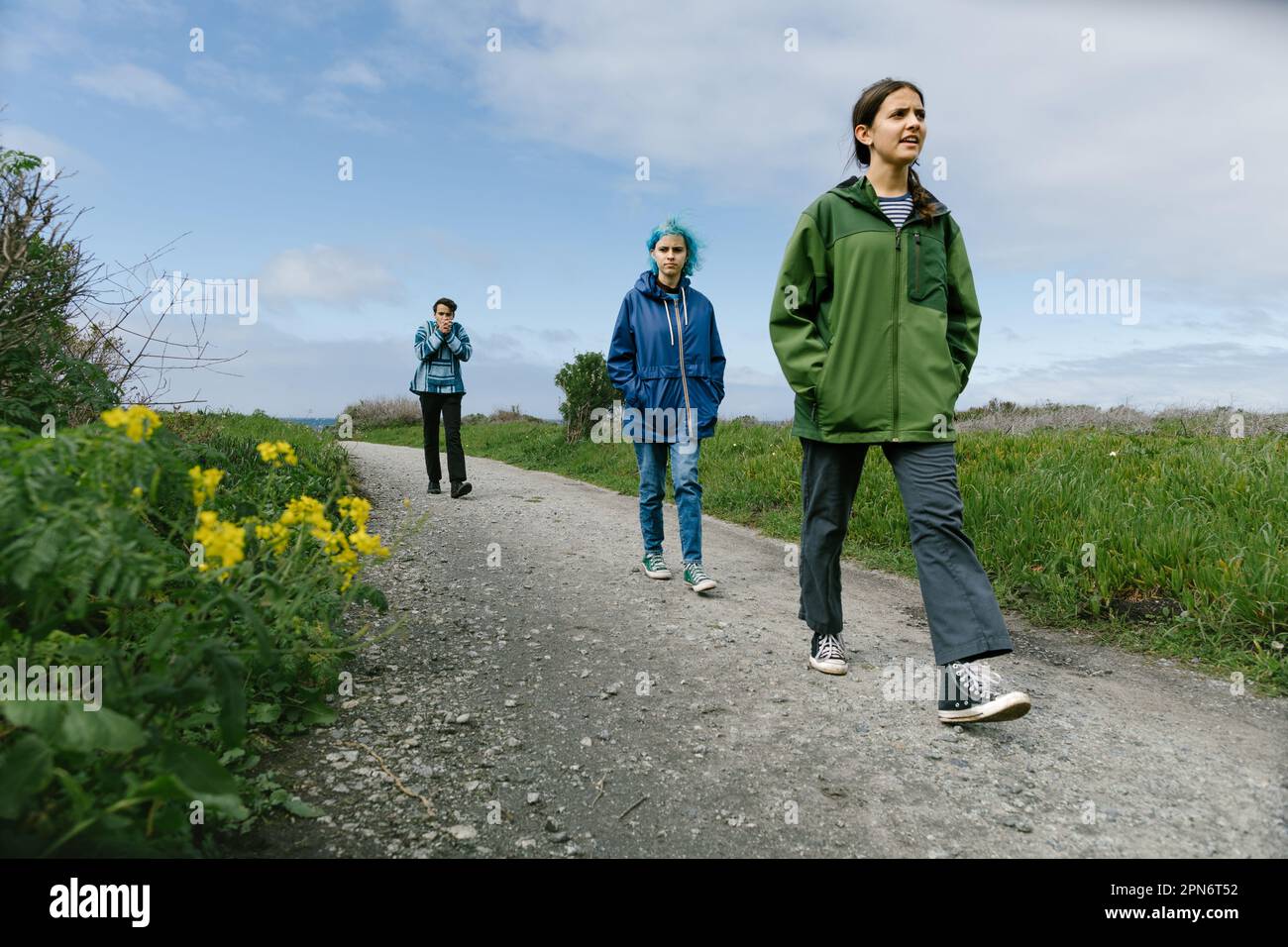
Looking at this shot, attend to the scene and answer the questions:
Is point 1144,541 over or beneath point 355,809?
over

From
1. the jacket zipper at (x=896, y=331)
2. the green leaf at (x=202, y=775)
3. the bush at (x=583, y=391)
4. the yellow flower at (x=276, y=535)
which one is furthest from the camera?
the bush at (x=583, y=391)

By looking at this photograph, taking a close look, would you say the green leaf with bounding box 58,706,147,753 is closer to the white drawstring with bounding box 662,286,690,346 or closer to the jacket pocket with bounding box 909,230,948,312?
the jacket pocket with bounding box 909,230,948,312

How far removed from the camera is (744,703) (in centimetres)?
331

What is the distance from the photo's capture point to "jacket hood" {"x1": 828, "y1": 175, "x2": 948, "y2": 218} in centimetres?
331

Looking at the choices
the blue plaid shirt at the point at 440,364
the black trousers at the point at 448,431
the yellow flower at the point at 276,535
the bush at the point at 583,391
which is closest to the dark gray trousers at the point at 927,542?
the yellow flower at the point at 276,535

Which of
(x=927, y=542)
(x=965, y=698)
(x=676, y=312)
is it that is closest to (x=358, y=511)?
(x=927, y=542)

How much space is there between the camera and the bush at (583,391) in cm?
1465

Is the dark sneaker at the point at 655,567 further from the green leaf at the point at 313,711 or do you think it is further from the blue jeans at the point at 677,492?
the green leaf at the point at 313,711

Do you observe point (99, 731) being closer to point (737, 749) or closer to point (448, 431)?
point (737, 749)

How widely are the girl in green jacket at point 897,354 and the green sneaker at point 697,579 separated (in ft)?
4.97
